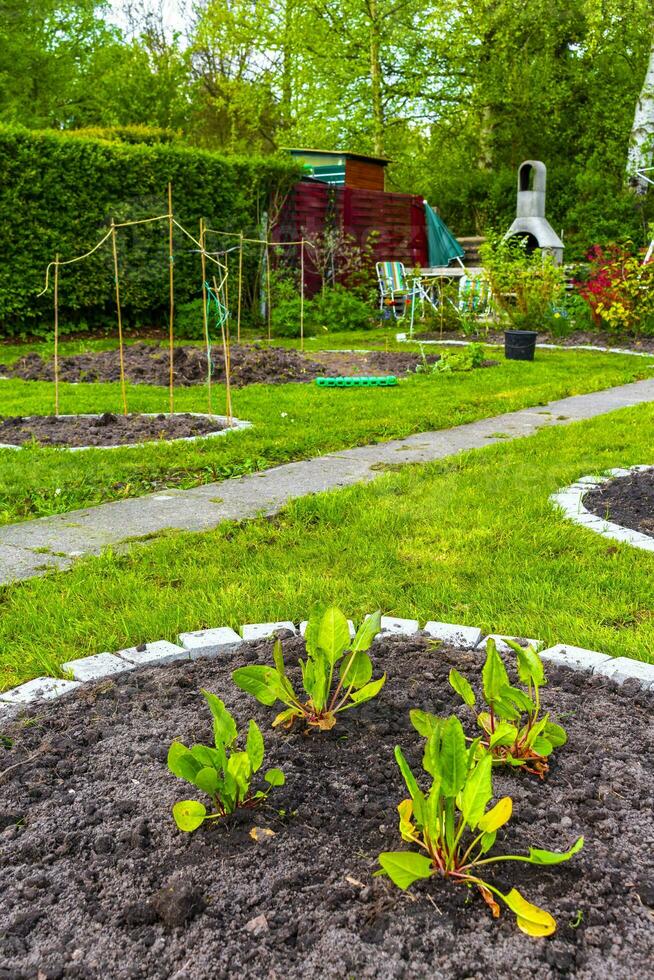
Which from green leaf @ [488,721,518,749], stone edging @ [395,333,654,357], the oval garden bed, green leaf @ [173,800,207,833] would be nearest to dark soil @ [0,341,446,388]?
stone edging @ [395,333,654,357]

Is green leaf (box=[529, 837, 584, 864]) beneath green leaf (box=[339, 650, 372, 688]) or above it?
beneath

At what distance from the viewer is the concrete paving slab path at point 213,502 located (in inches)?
134

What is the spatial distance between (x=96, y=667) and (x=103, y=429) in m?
Result: 3.62

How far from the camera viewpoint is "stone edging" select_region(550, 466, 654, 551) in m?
3.36

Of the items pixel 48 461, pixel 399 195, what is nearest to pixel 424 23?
pixel 399 195

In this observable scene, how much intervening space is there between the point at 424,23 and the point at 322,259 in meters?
8.09

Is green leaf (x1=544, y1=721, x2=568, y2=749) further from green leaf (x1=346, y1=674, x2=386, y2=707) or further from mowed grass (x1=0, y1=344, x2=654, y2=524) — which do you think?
mowed grass (x1=0, y1=344, x2=654, y2=524)

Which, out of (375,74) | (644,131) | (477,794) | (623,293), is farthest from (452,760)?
(375,74)

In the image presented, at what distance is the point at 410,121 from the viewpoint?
2077 cm

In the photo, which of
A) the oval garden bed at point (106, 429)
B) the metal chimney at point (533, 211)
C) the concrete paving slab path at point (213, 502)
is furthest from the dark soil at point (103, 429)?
the metal chimney at point (533, 211)

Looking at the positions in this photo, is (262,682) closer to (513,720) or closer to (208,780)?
(208,780)

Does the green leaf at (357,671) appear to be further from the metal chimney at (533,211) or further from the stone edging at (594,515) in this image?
the metal chimney at (533,211)

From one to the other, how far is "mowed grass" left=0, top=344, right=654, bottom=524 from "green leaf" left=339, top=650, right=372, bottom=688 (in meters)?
2.34

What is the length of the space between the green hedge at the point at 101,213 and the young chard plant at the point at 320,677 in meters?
8.98
